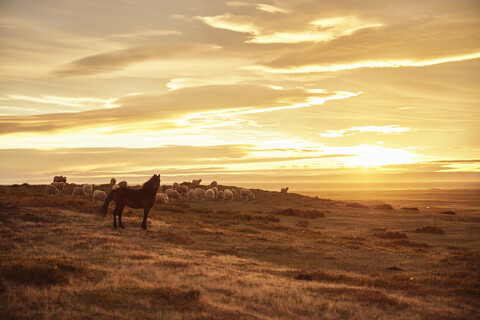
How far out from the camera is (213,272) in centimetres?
1666

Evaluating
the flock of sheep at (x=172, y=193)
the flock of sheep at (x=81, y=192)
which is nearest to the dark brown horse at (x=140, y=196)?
the flock of sheep at (x=81, y=192)

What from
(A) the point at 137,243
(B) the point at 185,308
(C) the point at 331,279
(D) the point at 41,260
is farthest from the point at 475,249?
(D) the point at 41,260

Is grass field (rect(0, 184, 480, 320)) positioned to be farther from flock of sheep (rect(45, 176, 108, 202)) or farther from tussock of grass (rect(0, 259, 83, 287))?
flock of sheep (rect(45, 176, 108, 202))

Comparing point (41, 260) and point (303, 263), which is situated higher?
point (41, 260)

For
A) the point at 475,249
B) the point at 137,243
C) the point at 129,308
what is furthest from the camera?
the point at 475,249

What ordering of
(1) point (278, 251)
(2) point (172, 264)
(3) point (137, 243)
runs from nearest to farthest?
1. (2) point (172, 264)
2. (3) point (137, 243)
3. (1) point (278, 251)

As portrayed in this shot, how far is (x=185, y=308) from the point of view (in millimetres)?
11594

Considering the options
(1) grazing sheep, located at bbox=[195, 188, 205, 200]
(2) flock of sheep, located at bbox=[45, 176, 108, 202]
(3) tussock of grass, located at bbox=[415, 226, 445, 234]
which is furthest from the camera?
(1) grazing sheep, located at bbox=[195, 188, 205, 200]

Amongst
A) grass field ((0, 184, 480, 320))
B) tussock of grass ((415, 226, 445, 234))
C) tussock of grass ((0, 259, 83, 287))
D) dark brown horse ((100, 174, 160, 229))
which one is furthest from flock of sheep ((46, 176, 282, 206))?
tussock of grass ((0, 259, 83, 287))

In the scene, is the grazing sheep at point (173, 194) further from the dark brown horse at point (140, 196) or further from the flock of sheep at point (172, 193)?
the dark brown horse at point (140, 196)

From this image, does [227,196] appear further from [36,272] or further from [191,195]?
[36,272]

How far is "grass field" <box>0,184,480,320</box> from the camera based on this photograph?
1155 centimetres

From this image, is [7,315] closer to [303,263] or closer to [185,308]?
[185,308]

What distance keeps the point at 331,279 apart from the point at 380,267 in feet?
19.1
